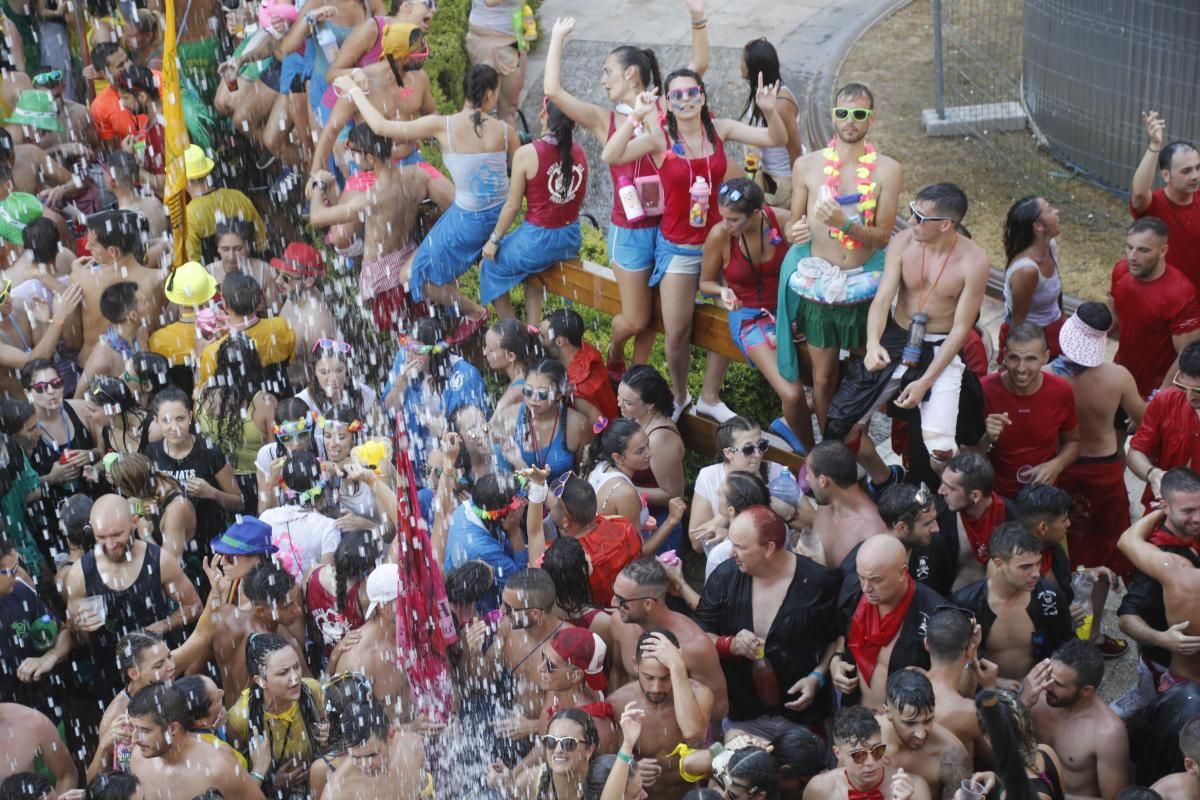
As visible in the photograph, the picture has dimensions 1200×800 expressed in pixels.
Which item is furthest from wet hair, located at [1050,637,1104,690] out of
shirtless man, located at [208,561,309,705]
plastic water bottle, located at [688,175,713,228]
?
plastic water bottle, located at [688,175,713,228]

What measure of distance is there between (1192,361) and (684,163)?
2.65m

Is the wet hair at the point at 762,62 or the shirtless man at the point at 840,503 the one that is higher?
the wet hair at the point at 762,62

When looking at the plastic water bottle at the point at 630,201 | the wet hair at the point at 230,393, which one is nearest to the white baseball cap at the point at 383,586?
the wet hair at the point at 230,393

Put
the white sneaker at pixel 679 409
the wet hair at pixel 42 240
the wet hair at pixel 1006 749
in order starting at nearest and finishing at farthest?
1. the wet hair at pixel 1006 749
2. the white sneaker at pixel 679 409
3. the wet hair at pixel 42 240

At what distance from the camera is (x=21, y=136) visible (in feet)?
34.7

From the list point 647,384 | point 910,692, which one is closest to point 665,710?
point 910,692

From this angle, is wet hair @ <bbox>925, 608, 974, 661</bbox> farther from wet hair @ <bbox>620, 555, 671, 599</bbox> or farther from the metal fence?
the metal fence

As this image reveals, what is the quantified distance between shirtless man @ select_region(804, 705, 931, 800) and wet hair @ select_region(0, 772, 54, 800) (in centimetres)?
270

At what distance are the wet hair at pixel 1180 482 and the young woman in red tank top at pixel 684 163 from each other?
270 centimetres

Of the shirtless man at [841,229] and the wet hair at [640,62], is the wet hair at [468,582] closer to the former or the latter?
the shirtless man at [841,229]

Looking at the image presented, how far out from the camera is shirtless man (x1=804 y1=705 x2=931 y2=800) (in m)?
4.96

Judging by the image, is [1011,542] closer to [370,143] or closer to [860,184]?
[860,184]

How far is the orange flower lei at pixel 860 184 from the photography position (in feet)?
22.5

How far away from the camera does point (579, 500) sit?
634 cm
